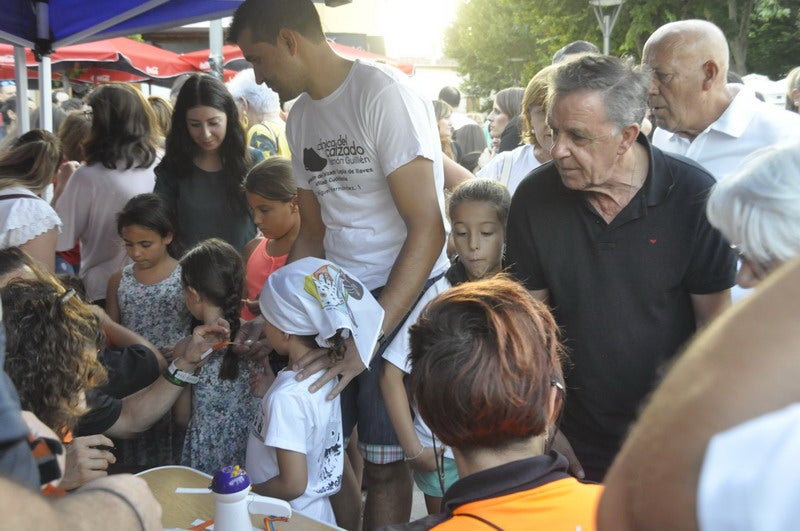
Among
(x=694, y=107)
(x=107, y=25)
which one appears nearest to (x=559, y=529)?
(x=694, y=107)

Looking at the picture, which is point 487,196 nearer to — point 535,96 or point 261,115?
point 535,96

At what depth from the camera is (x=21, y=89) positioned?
17.8ft

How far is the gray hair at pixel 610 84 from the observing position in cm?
237

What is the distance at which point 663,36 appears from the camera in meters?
3.41

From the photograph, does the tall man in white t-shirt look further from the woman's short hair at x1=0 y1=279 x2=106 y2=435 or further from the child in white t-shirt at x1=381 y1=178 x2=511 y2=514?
the woman's short hair at x1=0 y1=279 x2=106 y2=435

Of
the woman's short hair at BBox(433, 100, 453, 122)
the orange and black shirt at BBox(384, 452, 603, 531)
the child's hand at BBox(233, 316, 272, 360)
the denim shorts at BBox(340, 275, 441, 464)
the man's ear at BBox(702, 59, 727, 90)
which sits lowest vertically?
the denim shorts at BBox(340, 275, 441, 464)

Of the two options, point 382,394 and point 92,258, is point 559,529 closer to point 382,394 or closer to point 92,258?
point 382,394

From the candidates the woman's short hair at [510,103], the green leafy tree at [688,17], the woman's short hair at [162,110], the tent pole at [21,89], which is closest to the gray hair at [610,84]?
the woman's short hair at [162,110]

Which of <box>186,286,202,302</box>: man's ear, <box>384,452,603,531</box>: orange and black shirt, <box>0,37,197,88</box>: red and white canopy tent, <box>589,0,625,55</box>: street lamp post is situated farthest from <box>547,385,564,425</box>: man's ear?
<box>589,0,625,55</box>: street lamp post

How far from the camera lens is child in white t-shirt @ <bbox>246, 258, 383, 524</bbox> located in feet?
8.59

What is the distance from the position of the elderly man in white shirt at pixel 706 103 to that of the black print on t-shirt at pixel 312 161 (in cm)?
143

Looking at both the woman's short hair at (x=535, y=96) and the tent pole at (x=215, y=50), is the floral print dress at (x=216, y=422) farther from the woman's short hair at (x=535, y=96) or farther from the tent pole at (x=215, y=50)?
the tent pole at (x=215, y=50)

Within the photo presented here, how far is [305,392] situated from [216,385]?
2.08 ft

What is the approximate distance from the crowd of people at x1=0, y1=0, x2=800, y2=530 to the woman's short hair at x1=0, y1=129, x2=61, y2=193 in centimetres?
1
